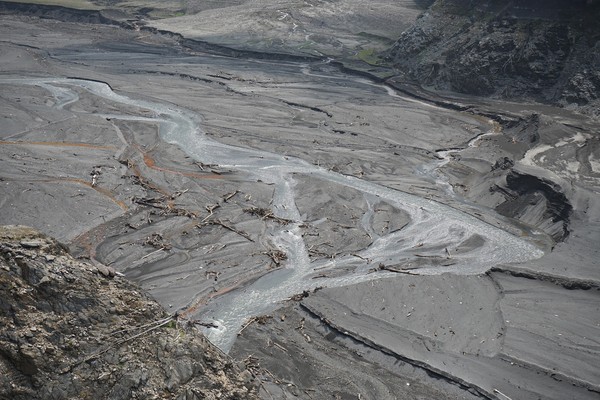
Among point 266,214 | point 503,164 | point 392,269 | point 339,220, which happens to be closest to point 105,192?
point 266,214

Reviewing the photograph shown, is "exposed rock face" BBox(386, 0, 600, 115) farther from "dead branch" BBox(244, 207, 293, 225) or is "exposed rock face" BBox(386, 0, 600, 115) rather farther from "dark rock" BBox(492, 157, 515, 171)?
"dead branch" BBox(244, 207, 293, 225)

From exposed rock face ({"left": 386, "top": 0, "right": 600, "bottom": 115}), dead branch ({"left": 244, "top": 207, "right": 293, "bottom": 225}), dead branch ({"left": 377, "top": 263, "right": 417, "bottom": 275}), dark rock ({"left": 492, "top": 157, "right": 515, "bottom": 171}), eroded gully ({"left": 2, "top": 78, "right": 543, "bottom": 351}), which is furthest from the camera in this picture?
exposed rock face ({"left": 386, "top": 0, "right": 600, "bottom": 115})

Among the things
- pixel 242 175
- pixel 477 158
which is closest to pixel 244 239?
pixel 242 175

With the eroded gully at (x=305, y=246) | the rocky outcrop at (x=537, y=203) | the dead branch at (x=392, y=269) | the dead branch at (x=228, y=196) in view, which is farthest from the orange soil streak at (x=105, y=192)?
the rocky outcrop at (x=537, y=203)

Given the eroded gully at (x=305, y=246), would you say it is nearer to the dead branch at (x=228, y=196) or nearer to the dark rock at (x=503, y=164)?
the dead branch at (x=228, y=196)

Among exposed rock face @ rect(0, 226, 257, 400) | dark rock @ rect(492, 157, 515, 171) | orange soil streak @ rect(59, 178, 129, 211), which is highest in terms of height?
exposed rock face @ rect(0, 226, 257, 400)

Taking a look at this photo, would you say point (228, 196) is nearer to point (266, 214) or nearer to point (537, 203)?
point (266, 214)

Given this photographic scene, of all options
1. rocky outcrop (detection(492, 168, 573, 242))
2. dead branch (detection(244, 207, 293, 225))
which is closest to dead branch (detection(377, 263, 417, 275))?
dead branch (detection(244, 207, 293, 225))
